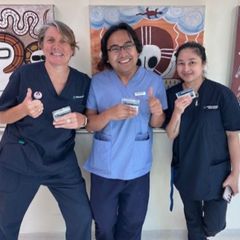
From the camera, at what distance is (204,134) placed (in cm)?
143

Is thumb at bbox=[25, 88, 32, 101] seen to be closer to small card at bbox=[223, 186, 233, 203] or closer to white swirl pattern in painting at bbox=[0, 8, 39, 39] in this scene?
white swirl pattern in painting at bbox=[0, 8, 39, 39]

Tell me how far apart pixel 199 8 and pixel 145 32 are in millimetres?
306

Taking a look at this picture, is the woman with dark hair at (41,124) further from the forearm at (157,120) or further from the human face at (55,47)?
the forearm at (157,120)

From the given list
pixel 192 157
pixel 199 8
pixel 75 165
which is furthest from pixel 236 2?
pixel 75 165

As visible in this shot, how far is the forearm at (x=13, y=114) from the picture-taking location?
4.16 feet

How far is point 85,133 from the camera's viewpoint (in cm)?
172

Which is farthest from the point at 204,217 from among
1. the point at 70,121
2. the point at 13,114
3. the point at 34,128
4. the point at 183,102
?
the point at 13,114

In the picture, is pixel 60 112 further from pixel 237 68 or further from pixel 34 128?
pixel 237 68

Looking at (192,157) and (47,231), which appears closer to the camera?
(192,157)

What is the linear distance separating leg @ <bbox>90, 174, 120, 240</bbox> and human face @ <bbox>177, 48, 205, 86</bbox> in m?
0.60

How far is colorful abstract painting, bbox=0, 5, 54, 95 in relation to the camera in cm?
153

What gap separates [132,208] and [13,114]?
730 millimetres

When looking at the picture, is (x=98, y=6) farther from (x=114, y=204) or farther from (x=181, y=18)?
(x=114, y=204)

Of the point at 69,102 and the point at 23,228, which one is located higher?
the point at 69,102
